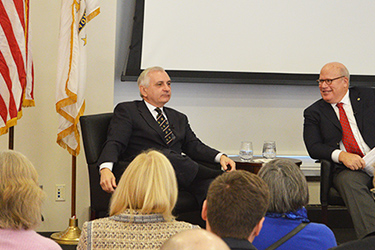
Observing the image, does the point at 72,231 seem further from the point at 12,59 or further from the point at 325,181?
the point at 325,181

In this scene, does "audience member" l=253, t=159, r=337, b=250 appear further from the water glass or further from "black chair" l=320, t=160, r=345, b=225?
the water glass


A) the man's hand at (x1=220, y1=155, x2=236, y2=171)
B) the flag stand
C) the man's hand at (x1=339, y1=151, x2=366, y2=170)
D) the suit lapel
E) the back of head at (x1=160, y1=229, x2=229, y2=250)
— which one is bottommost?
the flag stand

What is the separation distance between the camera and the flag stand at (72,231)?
145 inches

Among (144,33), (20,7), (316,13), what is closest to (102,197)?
(20,7)

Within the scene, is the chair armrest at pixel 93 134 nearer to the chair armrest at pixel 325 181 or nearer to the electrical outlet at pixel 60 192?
the electrical outlet at pixel 60 192

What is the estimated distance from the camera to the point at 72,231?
3746mm

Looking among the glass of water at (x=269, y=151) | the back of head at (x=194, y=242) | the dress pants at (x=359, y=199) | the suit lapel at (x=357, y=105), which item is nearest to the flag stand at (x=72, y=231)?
the glass of water at (x=269, y=151)

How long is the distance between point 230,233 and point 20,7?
261cm

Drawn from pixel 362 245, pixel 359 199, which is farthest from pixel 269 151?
pixel 362 245

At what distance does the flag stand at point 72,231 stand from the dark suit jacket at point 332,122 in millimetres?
1825

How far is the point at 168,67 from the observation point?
15.0 ft

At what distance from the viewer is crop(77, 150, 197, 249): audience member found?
171cm

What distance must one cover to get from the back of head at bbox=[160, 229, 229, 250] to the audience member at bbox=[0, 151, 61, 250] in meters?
0.85

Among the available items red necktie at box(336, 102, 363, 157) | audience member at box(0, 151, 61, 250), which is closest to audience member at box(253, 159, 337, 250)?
audience member at box(0, 151, 61, 250)
